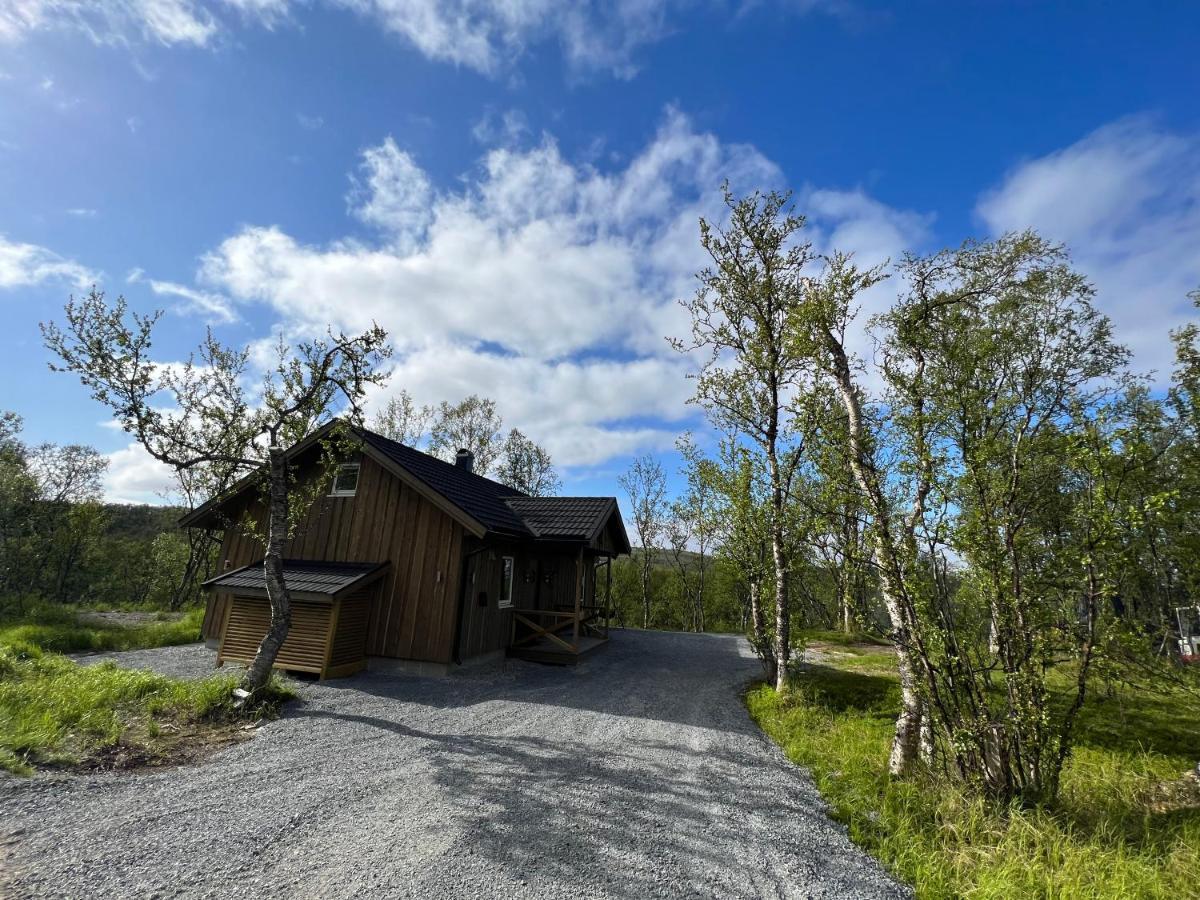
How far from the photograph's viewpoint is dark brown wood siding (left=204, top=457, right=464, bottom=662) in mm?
10977

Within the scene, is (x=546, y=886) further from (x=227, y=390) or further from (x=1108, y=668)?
(x=227, y=390)

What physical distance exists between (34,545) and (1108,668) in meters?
40.3

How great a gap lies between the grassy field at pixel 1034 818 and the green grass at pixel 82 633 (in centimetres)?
1573

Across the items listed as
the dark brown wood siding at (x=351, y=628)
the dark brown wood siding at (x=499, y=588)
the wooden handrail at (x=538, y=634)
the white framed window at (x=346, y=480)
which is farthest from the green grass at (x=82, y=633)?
the wooden handrail at (x=538, y=634)

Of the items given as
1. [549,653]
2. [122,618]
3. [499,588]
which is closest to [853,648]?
[549,653]

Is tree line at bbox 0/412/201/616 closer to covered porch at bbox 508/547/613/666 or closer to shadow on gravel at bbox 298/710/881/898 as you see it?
covered porch at bbox 508/547/613/666

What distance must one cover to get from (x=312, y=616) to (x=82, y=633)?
7.41 meters

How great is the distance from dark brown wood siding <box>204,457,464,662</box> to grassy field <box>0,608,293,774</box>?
300cm

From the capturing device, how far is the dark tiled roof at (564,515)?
13.7 m

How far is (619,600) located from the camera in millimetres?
38094

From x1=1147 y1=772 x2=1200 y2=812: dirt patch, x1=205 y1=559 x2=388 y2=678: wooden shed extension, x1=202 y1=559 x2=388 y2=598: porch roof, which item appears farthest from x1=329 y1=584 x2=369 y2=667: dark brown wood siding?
x1=1147 y1=772 x2=1200 y2=812: dirt patch

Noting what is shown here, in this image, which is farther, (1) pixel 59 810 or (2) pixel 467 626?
(2) pixel 467 626

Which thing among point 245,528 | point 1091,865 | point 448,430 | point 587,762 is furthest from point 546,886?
point 448,430

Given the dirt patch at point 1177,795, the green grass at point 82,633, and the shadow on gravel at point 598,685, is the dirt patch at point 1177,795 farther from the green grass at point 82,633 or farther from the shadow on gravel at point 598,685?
the green grass at point 82,633
